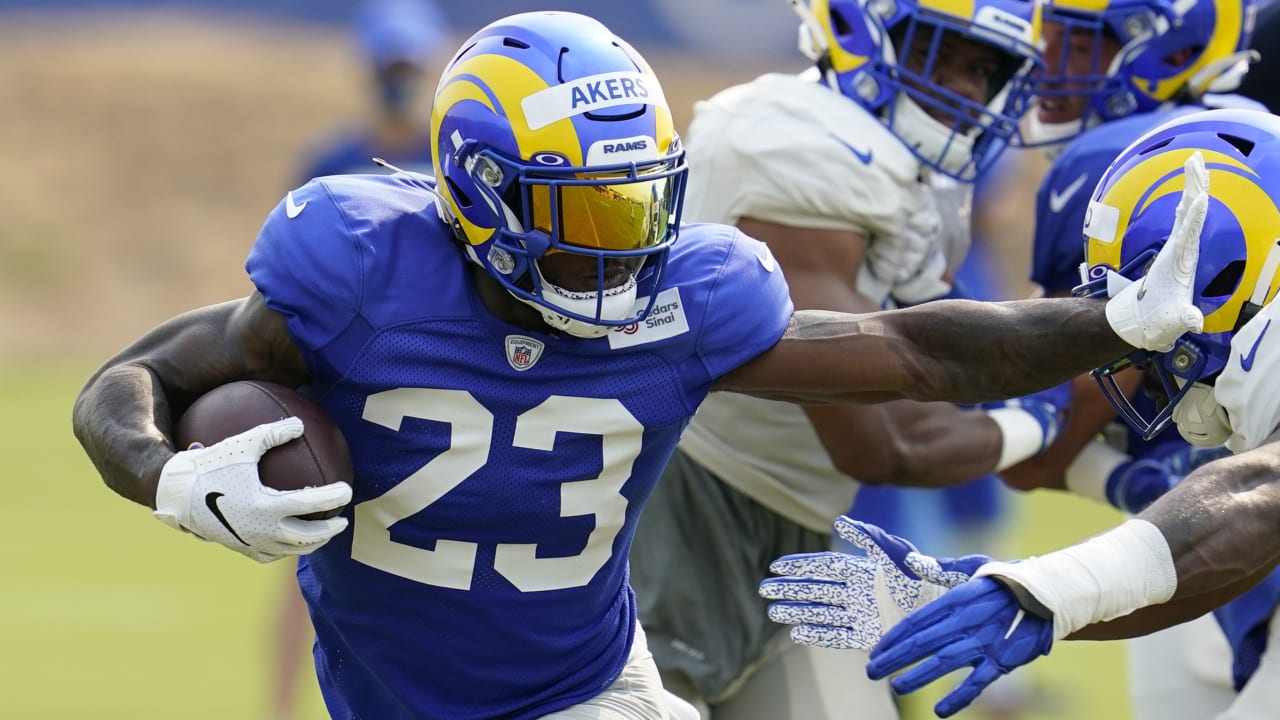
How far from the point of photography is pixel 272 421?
2.81 metres

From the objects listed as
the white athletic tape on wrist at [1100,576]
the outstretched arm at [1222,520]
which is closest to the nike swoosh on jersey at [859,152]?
the outstretched arm at [1222,520]

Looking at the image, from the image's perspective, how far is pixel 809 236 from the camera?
374cm

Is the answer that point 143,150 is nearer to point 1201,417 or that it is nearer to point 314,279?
point 314,279

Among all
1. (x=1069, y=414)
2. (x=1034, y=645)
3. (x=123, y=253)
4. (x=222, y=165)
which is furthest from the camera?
(x=222, y=165)

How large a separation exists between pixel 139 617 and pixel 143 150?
405 inches

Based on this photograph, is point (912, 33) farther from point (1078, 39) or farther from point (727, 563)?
point (727, 563)

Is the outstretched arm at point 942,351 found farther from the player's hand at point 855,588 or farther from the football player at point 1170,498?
the player's hand at point 855,588

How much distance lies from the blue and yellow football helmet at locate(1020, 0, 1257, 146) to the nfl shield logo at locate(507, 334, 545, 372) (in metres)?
1.76

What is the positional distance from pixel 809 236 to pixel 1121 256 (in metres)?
0.85

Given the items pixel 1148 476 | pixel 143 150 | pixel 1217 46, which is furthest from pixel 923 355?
pixel 143 150

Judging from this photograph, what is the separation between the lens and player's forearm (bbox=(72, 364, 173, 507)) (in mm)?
2758

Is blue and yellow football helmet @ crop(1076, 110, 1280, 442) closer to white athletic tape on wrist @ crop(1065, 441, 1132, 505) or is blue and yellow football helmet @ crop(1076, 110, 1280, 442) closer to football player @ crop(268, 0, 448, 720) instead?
white athletic tape on wrist @ crop(1065, 441, 1132, 505)

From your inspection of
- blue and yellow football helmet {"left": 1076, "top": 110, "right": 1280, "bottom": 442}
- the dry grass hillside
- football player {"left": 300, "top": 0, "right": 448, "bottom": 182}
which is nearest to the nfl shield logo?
blue and yellow football helmet {"left": 1076, "top": 110, "right": 1280, "bottom": 442}

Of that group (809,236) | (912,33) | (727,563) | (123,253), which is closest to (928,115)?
(912,33)
